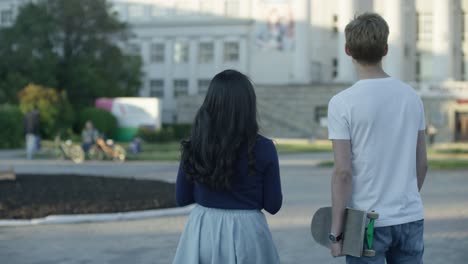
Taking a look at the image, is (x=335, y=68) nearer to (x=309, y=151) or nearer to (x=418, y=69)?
(x=418, y=69)

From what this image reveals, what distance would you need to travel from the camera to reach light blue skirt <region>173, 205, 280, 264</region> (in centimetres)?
470

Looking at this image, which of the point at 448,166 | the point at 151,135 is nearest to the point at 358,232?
the point at 448,166

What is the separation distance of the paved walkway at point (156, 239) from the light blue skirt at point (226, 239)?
5000 millimetres

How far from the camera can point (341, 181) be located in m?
4.54

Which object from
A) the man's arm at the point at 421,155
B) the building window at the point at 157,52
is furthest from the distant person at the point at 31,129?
the building window at the point at 157,52

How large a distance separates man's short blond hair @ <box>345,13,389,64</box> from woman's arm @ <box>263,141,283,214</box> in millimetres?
676

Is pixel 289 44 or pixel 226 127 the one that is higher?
pixel 226 127

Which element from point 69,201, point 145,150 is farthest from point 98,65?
point 69,201

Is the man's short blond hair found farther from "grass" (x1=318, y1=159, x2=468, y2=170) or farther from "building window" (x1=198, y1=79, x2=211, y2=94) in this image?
"building window" (x1=198, y1=79, x2=211, y2=94)

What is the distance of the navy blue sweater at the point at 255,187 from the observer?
15.5 ft

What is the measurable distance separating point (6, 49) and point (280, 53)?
106 feet

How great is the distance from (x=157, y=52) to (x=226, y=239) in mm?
85631

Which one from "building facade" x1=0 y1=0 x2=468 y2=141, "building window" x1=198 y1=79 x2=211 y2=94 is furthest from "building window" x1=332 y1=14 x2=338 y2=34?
"building window" x1=198 y1=79 x2=211 y2=94

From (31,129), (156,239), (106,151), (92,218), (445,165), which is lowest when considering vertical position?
(445,165)
